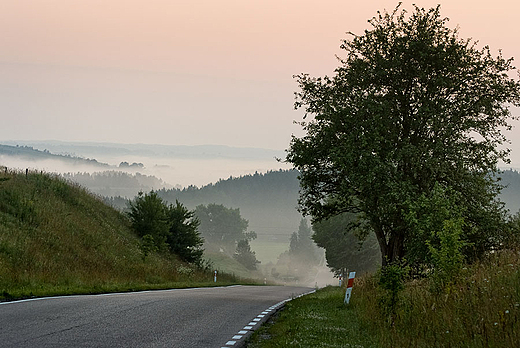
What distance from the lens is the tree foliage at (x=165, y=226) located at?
146 ft

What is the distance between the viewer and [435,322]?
10.8 metres

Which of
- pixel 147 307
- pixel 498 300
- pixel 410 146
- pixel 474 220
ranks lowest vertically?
pixel 147 307

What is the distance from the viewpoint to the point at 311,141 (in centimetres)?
2905

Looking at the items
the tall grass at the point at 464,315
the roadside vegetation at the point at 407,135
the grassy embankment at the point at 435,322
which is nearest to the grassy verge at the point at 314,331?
the grassy embankment at the point at 435,322

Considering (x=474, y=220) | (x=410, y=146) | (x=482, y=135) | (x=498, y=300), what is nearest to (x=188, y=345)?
(x=498, y=300)

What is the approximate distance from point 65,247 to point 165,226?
16828 mm

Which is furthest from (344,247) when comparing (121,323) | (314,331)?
(121,323)

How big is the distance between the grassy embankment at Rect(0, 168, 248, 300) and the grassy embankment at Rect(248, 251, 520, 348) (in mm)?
8218

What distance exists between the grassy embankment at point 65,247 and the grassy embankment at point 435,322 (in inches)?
324

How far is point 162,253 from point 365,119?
2236 centimetres

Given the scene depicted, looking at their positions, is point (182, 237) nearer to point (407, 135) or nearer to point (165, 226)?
point (165, 226)

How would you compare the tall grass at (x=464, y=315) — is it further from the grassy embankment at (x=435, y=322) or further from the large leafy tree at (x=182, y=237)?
the large leafy tree at (x=182, y=237)

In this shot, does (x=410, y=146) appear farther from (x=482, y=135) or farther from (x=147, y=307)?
(x=147, y=307)

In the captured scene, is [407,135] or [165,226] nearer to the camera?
[407,135]
